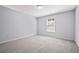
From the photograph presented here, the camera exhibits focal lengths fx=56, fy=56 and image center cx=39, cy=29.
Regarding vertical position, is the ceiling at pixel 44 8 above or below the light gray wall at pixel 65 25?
above

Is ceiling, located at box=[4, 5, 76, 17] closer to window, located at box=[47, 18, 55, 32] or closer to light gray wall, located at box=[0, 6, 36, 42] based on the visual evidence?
light gray wall, located at box=[0, 6, 36, 42]

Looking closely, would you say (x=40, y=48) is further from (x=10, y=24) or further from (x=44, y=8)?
(x=10, y=24)

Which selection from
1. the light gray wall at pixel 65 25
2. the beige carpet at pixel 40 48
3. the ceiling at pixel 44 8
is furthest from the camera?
the light gray wall at pixel 65 25

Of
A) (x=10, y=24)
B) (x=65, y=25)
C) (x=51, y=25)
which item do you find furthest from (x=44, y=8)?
(x=10, y=24)

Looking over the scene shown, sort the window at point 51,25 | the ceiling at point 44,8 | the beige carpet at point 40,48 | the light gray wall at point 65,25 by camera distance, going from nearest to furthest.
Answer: the beige carpet at point 40,48 → the ceiling at point 44,8 → the light gray wall at point 65,25 → the window at point 51,25

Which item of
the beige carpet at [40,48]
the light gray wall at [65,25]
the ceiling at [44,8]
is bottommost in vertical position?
the beige carpet at [40,48]

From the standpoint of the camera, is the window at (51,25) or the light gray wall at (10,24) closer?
the light gray wall at (10,24)

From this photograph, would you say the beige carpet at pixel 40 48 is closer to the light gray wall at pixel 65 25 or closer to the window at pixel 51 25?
the light gray wall at pixel 65 25

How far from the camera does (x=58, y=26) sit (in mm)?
4965

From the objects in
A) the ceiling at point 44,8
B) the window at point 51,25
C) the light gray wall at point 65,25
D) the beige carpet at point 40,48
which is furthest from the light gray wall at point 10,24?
the light gray wall at point 65,25

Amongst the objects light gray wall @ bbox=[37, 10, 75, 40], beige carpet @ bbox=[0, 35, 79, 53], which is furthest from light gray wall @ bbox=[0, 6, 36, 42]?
light gray wall @ bbox=[37, 10, 75, 40]
